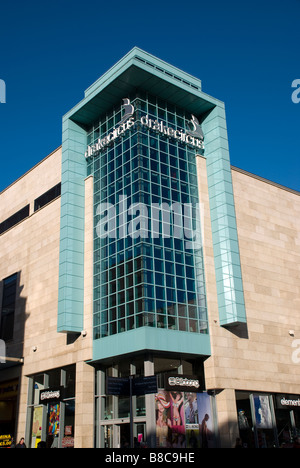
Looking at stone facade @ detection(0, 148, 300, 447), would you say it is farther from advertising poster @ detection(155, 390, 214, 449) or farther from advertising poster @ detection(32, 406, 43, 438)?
advertising poster @ detection(155, 390, 214, 449)

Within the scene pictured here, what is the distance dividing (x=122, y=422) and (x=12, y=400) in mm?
15713

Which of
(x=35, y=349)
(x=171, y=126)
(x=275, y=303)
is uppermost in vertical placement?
(x=171, y=126)

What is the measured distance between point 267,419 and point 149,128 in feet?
74.0

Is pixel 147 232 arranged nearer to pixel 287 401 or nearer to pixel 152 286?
pixel 152 286

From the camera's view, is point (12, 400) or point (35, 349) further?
point (12, 400)

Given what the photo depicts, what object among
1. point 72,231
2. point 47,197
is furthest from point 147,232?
point 47,197

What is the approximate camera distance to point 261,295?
3697 cm

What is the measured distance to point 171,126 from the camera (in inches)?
1486

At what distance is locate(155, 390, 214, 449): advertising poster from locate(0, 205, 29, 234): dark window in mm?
23544
